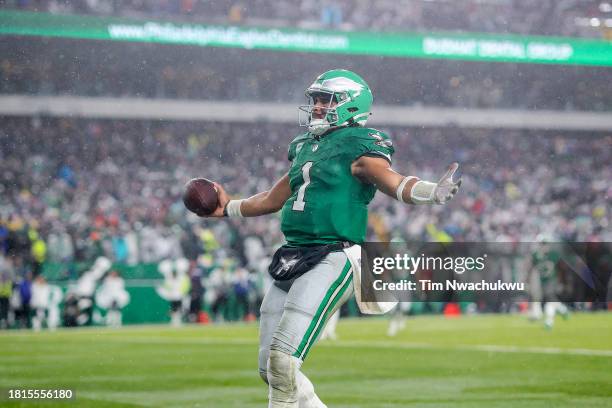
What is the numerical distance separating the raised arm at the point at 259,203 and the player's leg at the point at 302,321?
66cm

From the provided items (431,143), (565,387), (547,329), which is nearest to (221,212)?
(565,387)

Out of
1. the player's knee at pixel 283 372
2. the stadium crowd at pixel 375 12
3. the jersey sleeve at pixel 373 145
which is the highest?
the stadium crowd at pixel 375 12

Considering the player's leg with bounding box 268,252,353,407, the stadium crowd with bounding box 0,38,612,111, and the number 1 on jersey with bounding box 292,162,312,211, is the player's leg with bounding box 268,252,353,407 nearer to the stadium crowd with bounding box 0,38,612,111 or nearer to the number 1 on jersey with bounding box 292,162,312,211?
the number 1 on jersey with bounding box 292,162,312,211

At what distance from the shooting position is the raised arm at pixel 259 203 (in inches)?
213

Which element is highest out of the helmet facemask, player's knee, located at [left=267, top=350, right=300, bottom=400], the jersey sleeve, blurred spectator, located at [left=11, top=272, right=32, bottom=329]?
the helmet facemask

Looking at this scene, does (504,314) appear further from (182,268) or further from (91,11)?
(91,11)

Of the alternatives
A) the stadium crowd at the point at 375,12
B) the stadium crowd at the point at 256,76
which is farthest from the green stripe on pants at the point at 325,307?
the stadium crowd at the point at 256,76

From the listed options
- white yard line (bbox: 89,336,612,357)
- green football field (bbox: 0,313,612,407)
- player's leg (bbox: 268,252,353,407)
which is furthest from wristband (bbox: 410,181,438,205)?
white yard line (bbox: 89,336,612,357)

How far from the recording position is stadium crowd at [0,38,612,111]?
25406 mm

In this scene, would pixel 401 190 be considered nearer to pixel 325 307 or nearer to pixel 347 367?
pixel 325 307

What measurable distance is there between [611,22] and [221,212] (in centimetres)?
1762

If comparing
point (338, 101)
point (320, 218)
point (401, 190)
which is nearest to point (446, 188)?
point (401, 190)

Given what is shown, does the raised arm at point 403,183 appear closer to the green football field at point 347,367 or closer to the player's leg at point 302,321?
the player's leg at point 302,321

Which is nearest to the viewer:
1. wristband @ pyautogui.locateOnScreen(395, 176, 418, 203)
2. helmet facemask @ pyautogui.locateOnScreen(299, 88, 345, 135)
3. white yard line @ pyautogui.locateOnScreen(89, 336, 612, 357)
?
wristband @ pyautogui.locateOnScreen(395, 176, 418, 203)
